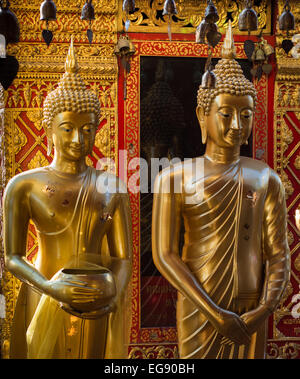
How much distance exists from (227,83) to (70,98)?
740 mm

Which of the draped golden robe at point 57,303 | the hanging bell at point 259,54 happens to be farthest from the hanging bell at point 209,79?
the hanging bell at point 259,54

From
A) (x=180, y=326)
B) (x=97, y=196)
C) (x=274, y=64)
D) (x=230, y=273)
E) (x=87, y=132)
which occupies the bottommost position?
(x=180, y=326)

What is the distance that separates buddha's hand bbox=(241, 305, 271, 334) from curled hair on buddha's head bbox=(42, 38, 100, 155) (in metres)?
1.15

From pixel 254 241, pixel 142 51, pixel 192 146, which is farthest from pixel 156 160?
pixel 254 241

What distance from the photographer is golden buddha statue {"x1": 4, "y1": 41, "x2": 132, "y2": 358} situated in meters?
3.40

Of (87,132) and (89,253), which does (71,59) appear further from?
(89,253)

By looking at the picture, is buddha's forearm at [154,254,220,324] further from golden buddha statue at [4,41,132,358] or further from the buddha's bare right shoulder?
the buddha's bare right shoulder

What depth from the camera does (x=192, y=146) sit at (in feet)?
19.0

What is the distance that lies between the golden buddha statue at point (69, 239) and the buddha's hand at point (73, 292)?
1 cm

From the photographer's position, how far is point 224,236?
358cm

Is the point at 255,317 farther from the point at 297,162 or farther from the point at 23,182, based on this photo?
the point at 297,162

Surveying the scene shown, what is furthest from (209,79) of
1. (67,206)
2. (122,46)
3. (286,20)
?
(122,46)

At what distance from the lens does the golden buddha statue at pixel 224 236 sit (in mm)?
3570

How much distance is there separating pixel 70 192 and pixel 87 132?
287mm
